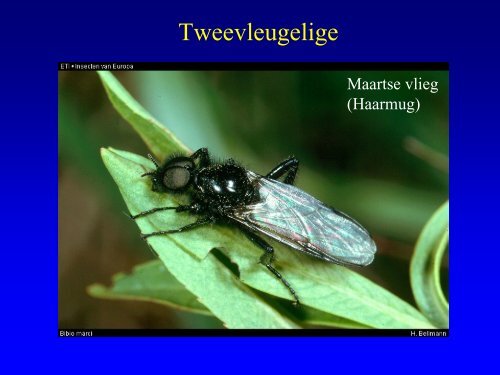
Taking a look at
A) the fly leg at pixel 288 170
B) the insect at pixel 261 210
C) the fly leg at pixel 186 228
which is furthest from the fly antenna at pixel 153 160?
the fly leg at pixel 288 170

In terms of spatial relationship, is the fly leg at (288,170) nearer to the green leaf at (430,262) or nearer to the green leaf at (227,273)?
the green leaf at (227,273)

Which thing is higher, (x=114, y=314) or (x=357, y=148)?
(x=357, y=148)

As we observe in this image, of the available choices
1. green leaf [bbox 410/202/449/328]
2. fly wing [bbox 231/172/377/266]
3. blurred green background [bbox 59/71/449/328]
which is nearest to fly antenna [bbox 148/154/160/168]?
blurred green background [bbox 59/71/449/328]

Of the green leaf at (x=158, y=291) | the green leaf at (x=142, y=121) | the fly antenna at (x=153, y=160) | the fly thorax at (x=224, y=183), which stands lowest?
the green leaf at (x=158, y=291)

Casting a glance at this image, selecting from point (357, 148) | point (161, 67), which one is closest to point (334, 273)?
point (357, 148)

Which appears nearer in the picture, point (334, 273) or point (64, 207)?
point (334, 273)
